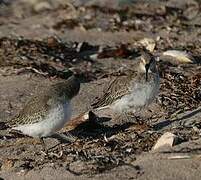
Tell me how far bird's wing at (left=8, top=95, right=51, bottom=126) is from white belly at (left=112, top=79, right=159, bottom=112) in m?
1.03

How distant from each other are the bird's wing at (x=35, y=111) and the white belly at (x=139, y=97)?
3.40ft

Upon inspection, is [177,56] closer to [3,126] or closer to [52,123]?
[3,126]

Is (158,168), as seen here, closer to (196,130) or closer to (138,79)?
(196,130)

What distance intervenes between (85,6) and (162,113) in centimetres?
791

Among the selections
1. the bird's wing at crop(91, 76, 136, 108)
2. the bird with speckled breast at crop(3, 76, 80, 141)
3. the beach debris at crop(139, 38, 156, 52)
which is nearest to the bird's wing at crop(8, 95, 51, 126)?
the bird with speckled breast at crop(3, 76, 80, 141)

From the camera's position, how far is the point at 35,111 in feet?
26.5

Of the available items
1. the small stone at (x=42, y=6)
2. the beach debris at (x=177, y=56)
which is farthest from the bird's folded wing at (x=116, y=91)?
the small stone at (x=42, y=6)

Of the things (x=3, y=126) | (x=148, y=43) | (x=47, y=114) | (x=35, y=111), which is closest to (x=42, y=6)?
(x=148, y=43)

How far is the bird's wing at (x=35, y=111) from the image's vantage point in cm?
803

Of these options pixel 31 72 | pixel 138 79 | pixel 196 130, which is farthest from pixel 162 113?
pixel 31 72

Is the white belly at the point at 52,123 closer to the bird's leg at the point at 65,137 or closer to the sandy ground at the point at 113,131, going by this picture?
the sandy ground at the point at 113,131

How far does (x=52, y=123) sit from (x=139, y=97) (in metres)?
1.22

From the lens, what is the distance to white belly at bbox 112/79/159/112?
8625 mm

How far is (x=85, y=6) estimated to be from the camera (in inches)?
658
